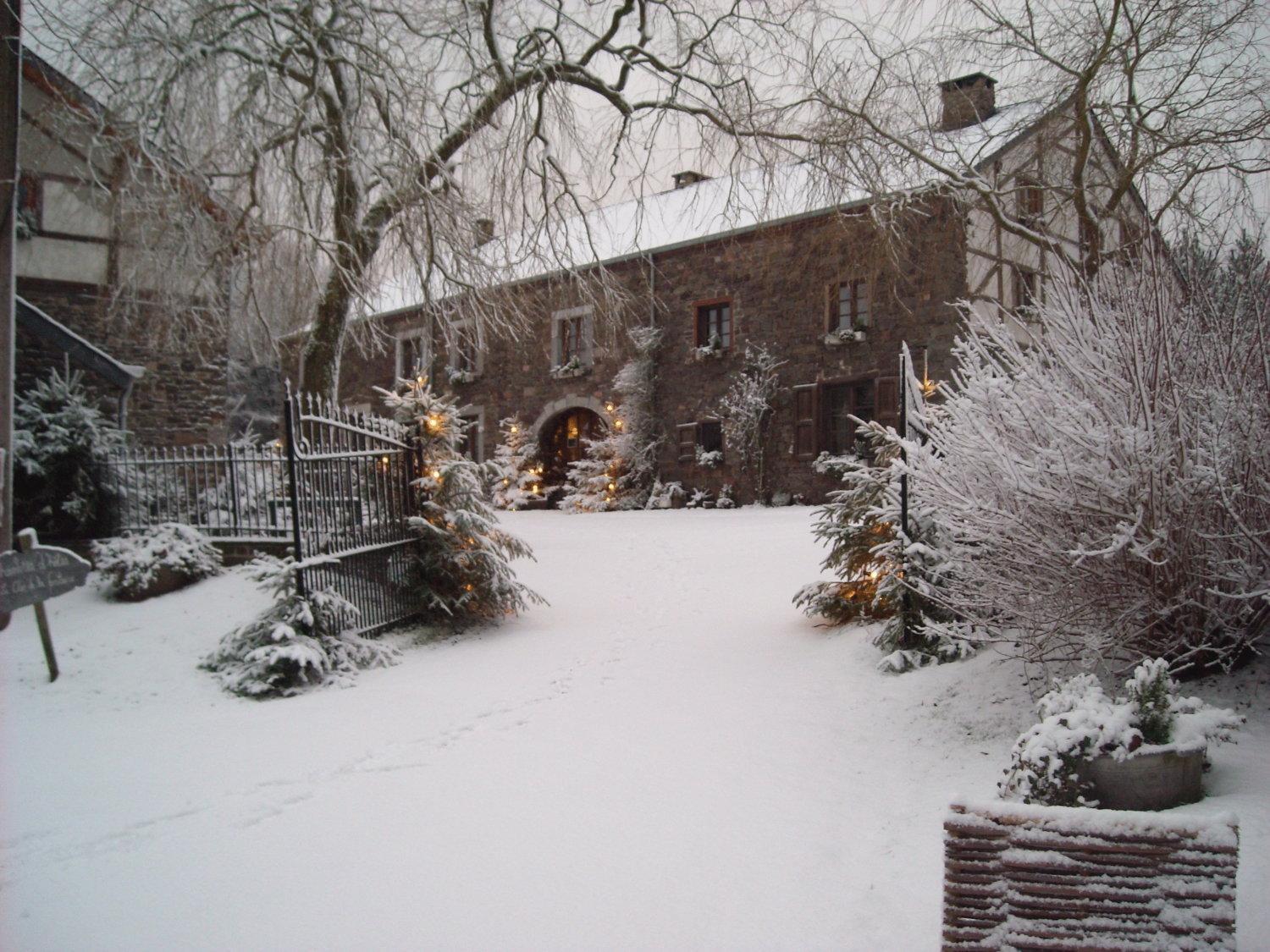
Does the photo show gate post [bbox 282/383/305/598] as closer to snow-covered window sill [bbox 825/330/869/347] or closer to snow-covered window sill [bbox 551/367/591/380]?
snow-covered window sill [bbox 825/330/869/347]

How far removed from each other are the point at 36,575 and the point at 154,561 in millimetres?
3897

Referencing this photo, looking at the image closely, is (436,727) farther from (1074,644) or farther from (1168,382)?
(1168,382)

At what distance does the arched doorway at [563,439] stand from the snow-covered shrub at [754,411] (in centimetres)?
389

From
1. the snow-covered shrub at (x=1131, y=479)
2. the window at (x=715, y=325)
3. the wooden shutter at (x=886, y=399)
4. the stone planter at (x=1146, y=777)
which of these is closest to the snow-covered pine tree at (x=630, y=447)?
the window at (x=715, y=325)

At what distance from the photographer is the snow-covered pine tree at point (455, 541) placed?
7.23 m

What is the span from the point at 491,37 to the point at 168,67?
3014 millimetres

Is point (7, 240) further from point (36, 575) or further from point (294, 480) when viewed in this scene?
point (294, 480)

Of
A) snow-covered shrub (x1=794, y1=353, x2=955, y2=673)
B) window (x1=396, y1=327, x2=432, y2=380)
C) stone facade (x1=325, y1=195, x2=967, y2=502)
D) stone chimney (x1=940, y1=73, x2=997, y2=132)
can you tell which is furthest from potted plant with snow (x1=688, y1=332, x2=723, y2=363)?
snow-covered shrub (x1=794, y1=353, x2=955, y2=673)

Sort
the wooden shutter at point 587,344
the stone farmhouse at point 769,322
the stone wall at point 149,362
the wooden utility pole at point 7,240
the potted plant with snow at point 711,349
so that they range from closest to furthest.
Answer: the wooden utility pole at point 7,240
the stone wall at point 149,362
the stone farmhouse at point 769,322
the potted plant with snow at point 711,349
the wooden shutter at point 587,344

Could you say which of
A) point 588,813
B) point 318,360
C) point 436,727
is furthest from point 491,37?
point 588,813

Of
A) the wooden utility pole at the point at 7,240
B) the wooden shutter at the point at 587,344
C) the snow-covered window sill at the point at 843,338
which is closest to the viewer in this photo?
the wooden utility pole at the point at 7,240

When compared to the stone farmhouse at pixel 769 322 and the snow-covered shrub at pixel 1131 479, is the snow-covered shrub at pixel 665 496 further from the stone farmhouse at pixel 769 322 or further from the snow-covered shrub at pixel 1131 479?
the snow-covered shrub at pixel 1131 479

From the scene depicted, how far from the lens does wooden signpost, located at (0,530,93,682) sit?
157 inches

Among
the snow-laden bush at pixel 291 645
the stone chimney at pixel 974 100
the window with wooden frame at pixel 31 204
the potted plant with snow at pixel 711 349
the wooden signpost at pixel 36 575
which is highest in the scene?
the stone chimney at pixel 974 100
